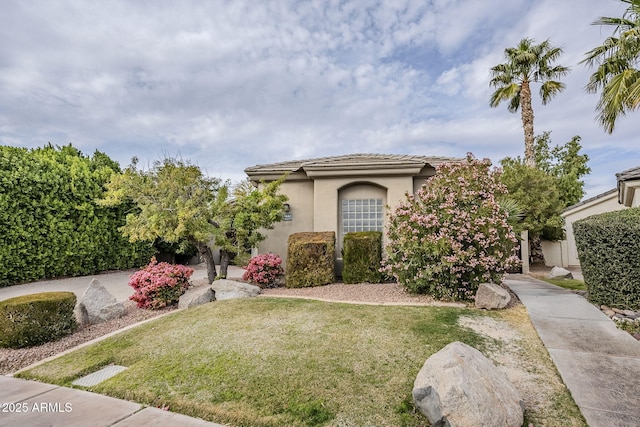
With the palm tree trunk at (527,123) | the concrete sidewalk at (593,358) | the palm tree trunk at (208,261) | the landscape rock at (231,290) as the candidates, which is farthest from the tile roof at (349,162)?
the palm tree trunk at (527,123)

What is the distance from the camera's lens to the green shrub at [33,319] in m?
5.84

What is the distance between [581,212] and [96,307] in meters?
23.7

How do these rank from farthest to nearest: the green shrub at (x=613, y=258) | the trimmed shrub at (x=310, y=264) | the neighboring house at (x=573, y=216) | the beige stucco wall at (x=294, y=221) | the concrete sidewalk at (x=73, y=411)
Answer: the neighboring house at (x=573, y=216) < the beige stucco wall at (x=294, y=221) < the trimmed shrub at (x=310, y=264) < the green shrub at (x=613, y=258) < the concrete sidewalk at (x=73, y=411)

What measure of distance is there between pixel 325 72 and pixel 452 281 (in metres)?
8.95

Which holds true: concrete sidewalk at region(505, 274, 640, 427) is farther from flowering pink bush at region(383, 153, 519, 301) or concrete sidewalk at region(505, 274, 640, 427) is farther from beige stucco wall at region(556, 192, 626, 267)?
beige stucco wall at region(556, 192, 626, 267)

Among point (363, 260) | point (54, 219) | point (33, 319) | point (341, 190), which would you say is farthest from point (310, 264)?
point (54, 219)

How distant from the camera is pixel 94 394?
3988 mm

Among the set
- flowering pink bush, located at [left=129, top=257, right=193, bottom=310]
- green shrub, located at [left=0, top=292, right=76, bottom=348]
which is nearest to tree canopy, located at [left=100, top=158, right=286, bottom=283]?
flowering pink bush, located at [left=129, top=257, right=193, bottom=310]

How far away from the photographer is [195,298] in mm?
8234

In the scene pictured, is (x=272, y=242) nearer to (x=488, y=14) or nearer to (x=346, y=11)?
(x=346, y=11)

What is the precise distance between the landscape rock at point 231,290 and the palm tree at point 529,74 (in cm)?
1887

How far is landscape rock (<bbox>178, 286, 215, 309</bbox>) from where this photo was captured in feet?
26.8

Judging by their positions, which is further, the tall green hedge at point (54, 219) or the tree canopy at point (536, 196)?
the tree canopy at point (536, 196)

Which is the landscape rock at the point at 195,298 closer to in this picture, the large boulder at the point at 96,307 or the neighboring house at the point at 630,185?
the large boulder at the point at 96,307
